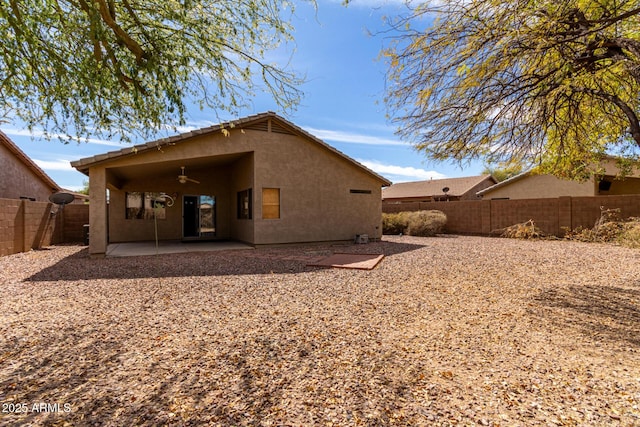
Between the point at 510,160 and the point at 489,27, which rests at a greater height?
the point at 489,27

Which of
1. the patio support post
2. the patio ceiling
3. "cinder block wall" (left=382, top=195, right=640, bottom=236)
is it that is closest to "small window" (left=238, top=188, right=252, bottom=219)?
the patio ceiling

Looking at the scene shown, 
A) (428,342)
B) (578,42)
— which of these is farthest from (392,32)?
(428,342)

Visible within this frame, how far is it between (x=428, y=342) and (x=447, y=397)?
1043 millimetres

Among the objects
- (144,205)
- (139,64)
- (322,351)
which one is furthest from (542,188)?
(144,205)

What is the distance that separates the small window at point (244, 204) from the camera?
1229cm

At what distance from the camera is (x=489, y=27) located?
157 inches

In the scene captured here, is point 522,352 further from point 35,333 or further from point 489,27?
point 35,333

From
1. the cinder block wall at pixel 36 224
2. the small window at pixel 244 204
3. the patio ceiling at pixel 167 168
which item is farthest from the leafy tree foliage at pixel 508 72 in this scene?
the cinder block wall at pixel 36 224

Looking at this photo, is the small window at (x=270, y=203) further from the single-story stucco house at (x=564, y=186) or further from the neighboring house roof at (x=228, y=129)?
the single-story stucco house at (x=564, y=186)

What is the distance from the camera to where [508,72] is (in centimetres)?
475

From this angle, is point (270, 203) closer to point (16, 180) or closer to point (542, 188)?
point (16, 180)

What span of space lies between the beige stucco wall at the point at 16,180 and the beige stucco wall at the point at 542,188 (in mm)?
31033

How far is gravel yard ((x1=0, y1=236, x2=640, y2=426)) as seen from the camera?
2.29m

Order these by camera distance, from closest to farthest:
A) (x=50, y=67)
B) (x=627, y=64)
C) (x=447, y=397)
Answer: (x=447, y=397)
(x=627, y=64)
(x=50, y=67)
